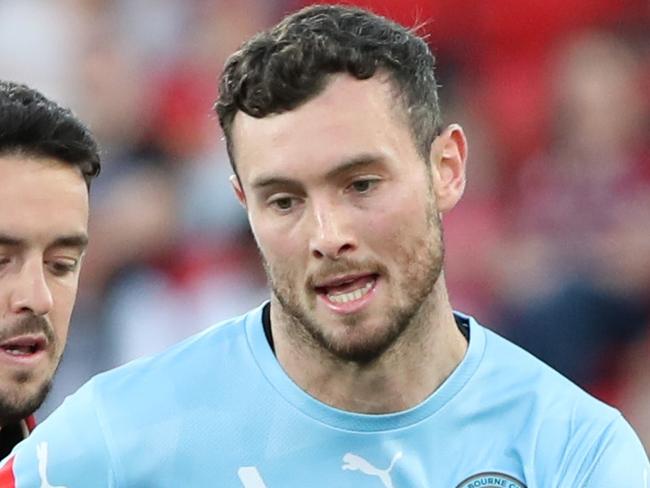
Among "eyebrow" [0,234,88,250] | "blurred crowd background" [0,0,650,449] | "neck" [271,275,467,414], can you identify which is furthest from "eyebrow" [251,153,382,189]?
"blurred crowd background" [0,0,650,449]

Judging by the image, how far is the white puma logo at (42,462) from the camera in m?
2.92

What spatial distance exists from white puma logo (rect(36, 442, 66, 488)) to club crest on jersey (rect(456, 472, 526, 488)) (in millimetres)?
792

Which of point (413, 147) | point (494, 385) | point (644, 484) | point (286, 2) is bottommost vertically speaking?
point (644, 484)

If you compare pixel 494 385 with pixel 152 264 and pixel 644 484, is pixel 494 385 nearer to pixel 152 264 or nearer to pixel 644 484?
pixel 644 484

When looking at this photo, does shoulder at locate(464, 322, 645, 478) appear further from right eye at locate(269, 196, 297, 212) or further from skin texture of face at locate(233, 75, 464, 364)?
right eye at locate(269, 196, 297, 212)

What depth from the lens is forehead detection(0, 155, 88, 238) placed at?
10.2ft

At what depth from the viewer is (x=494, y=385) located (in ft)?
10.5

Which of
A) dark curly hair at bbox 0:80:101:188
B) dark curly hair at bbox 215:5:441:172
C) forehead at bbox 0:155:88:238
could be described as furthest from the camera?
dark curly hair at bbox 0:80:101:188

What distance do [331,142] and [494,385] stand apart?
638 millimetres

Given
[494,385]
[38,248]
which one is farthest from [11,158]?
[494,385]

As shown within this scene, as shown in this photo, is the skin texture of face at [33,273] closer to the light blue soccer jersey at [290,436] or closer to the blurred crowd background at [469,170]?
the light blue soccer jersey at [290,436]

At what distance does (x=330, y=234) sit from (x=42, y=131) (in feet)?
2.49

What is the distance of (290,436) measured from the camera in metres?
3.07

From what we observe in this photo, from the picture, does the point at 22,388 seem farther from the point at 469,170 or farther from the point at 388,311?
the point at 469,170
